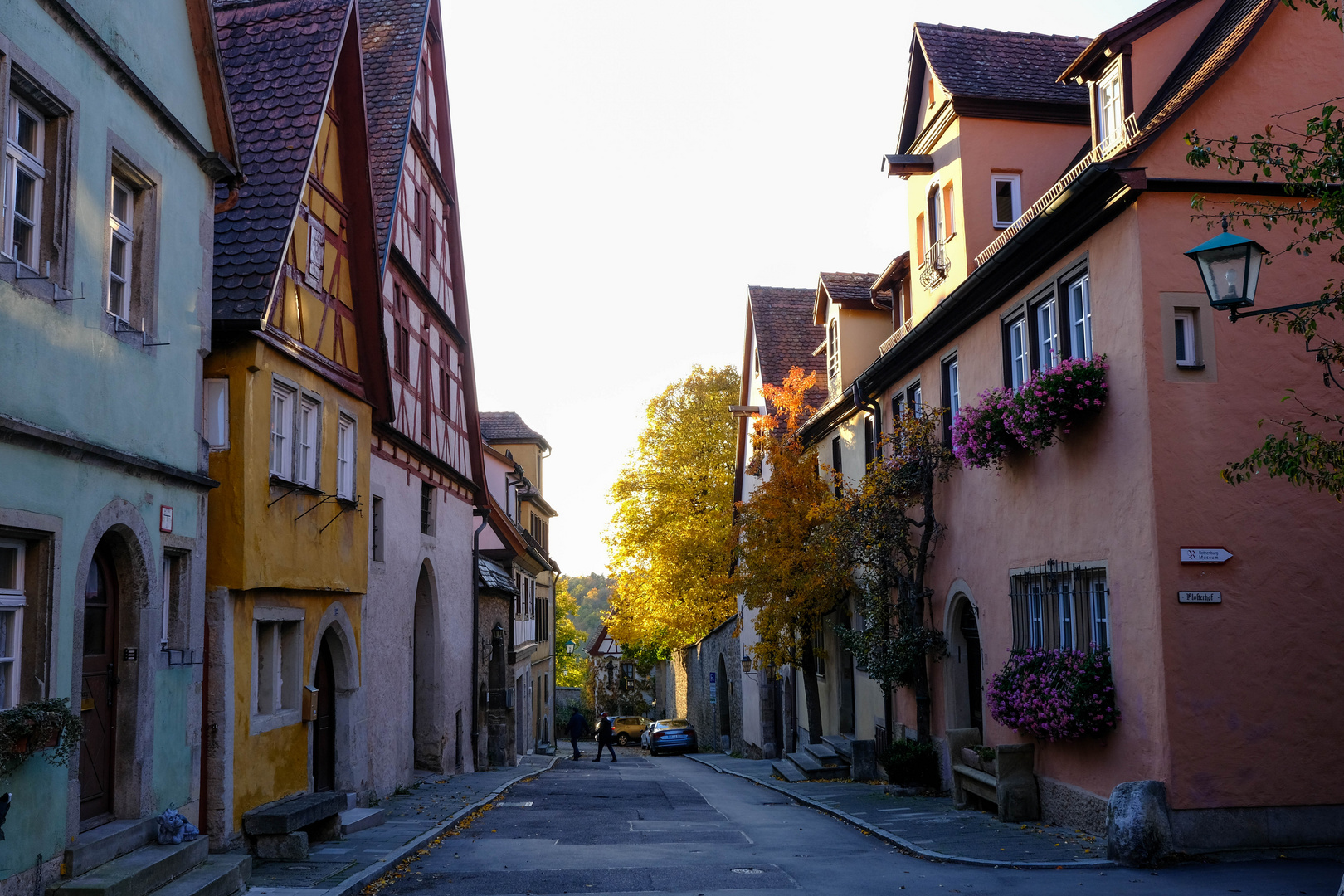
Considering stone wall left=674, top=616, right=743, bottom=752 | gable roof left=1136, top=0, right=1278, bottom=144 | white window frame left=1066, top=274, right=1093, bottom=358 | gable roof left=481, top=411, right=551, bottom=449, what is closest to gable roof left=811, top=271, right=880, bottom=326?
white window frame left=1066, top=274, right=1093, bottom=358

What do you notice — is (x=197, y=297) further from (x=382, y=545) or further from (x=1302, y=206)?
(x=1302, y=206)

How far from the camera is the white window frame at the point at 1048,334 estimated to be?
1359 centimetres

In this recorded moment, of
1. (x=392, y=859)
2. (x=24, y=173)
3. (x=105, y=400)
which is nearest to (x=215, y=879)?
(x=392, y=859)

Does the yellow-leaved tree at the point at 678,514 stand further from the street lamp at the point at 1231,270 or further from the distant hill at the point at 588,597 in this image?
the distant hill at the point at 588,597

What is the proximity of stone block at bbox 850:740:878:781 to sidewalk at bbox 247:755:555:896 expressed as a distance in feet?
20.2

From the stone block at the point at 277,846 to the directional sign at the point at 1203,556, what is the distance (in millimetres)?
8854

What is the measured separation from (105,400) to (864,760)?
15.3 meters

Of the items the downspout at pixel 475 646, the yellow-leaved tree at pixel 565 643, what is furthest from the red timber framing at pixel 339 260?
the yellow-leaved tree at pixel 565 643

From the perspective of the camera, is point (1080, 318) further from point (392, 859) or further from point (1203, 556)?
point (392, 859)

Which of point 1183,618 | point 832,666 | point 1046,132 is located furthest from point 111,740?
point 832,666

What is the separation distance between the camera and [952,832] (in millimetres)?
13484

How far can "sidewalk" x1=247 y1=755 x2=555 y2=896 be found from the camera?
10.4 m

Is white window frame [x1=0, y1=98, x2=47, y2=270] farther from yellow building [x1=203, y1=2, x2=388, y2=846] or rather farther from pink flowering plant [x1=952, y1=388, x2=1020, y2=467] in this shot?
pink flowering plant [x1=952, y1=388, x2=1020, y2=467]

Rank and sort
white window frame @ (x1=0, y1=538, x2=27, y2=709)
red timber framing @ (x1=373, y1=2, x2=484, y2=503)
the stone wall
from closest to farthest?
1. white window frame @ (x1=0, y1=538, x2=27, y2=709)
2. red timber framing @ (x1=373, y1=2, x2=484, y2=503)
3. the stone wall
